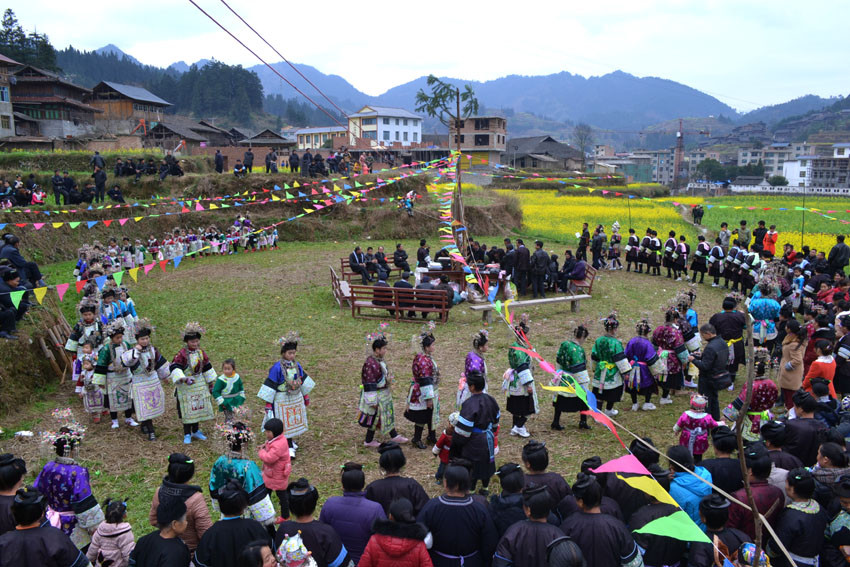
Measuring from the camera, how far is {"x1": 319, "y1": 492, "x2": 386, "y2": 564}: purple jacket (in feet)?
14.8

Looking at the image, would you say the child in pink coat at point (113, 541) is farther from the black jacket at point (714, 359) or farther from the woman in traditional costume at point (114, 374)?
the black jacket at point (714, 359)

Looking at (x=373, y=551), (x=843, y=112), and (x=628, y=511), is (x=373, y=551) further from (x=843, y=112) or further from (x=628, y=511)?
(x=843, y=112)

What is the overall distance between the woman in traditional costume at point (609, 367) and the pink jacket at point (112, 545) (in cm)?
678

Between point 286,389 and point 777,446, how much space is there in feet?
19.3

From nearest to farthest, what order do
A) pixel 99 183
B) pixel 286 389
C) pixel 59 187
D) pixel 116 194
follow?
pixel 286 389 → pixel 59 187 → pixel 99 183 → pixel 116 194

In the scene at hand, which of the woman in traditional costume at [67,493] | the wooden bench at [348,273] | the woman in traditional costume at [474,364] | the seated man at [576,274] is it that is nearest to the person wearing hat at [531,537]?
the woman in traditional costume at [474,364]

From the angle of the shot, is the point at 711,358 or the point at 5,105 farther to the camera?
the point at 5,105

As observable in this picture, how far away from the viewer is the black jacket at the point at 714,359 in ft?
27.6

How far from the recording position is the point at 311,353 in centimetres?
1232

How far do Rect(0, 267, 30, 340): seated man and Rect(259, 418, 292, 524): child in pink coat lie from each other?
6.96m

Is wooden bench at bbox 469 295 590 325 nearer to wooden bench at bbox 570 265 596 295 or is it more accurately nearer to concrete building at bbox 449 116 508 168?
wooden bench at bbox 570 265 596 295

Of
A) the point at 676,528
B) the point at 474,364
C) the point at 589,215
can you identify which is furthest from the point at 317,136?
the point at 676,528

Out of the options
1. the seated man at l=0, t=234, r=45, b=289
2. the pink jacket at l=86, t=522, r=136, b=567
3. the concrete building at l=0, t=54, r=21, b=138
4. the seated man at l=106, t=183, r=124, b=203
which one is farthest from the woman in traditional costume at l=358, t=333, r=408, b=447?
the concrete building at l=0, t=54, r=21, b=138

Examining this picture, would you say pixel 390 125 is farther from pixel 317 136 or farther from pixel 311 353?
pixel 311 353
